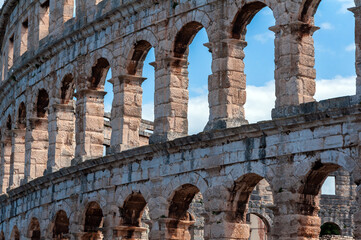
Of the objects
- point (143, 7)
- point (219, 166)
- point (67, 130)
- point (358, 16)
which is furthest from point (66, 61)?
point (358, 16)

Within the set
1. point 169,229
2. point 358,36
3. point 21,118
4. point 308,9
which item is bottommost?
point 169,229

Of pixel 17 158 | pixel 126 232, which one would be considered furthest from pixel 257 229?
pixel 126 232

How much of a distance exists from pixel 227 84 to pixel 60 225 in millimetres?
7691

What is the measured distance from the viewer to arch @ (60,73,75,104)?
84.3ft

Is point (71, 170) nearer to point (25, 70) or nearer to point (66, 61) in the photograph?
point (66, 61)

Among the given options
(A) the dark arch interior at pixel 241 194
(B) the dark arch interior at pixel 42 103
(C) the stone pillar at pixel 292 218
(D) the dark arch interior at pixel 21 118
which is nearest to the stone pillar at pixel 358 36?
(C) the stone pillar at pixel 292 218

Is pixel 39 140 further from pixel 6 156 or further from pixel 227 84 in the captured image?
pixel 227 84

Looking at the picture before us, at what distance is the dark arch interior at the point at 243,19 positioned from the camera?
19.8 metres

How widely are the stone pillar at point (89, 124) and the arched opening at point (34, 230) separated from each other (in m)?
3.82

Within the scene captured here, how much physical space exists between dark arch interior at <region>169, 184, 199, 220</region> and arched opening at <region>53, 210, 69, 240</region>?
5.27 m

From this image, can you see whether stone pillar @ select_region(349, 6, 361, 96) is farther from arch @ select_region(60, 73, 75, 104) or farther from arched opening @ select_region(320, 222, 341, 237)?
arched opening @ select_region(320, 222, 341, 237)

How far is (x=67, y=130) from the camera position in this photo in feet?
84.9

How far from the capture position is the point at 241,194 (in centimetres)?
1920

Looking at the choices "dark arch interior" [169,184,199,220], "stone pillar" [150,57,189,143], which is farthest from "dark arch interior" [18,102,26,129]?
"dark arch interior" [169,184,199,220]
